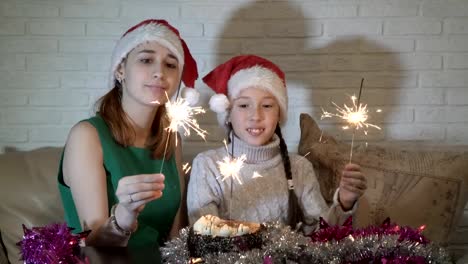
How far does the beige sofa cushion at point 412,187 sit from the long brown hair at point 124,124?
559 mm

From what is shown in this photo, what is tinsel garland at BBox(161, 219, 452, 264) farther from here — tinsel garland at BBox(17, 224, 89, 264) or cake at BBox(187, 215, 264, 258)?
tinsel garland at BBox(17, 224, 89, 264)

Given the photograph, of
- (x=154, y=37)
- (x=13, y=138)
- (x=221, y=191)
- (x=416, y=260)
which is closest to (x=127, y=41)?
(x=154, y=37)

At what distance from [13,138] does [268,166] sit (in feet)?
3.58

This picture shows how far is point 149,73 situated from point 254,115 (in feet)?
1.11

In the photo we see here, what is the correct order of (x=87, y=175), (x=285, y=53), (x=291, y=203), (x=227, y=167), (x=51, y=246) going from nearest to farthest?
(x=51, y=246)
(x=87, y=175)
(x=227, y=167)
(x=291, y=203)
(x=285, y=53)

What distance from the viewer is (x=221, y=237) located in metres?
1.11

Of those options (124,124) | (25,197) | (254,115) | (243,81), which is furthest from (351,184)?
(25,197)

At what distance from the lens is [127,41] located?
5.38 feet

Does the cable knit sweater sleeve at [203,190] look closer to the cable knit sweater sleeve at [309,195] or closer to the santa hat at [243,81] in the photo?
the santa hat at [243,81]

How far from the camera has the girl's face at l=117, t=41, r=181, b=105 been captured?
1.58 meters

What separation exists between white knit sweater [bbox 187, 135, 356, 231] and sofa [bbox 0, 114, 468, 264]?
145 millimetres

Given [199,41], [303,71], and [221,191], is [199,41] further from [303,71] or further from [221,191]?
[221,191]

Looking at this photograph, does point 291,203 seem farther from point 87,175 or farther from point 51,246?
point 51,246

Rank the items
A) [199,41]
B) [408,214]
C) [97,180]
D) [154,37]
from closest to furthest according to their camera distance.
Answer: [97,180] < [154,37] < [408,214] < [199,41]
